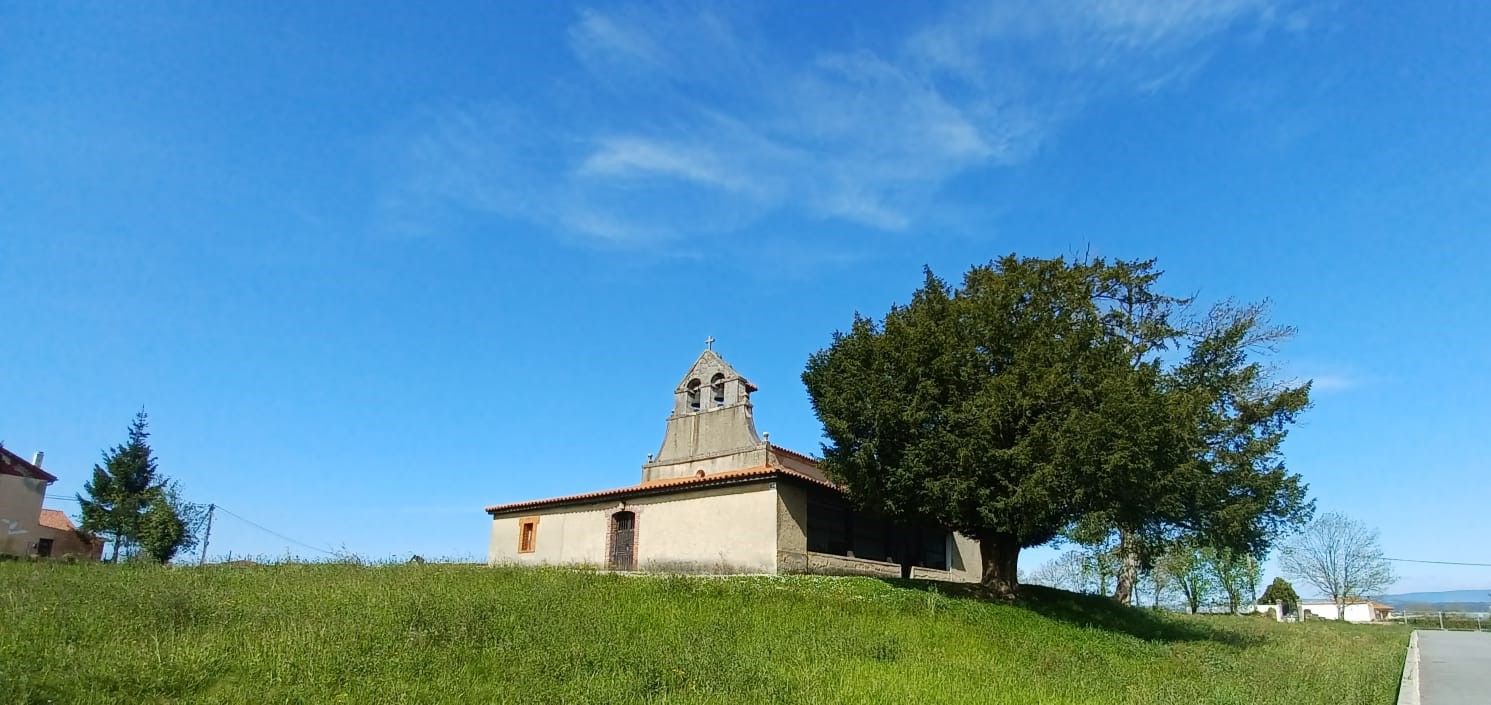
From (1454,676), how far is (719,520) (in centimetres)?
1714

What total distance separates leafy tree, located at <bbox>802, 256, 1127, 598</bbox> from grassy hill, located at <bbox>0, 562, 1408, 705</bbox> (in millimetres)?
2603

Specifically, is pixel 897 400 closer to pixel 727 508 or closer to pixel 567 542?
pixel 727 508

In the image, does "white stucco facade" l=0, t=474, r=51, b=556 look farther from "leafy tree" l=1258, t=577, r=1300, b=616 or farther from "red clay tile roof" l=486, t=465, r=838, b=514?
"leafy tree" l=1258, t=577, r=1300, b=616

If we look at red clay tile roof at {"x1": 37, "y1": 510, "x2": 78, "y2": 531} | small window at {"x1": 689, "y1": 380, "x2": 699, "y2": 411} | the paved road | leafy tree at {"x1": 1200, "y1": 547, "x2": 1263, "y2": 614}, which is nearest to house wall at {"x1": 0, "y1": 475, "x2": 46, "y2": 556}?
red clay tile roof at {"x1": 37, "y1": 510, "x2": 78, "y2": 531}

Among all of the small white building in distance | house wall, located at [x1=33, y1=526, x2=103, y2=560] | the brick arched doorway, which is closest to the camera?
the brick arched doorway

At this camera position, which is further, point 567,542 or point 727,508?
point 567,542

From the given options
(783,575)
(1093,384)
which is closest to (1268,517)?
(1093,384)

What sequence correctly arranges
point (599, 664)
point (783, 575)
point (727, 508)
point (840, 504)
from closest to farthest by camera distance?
point (599, 664) < point (783, 575) < point (727, 508) < point (840, 504)

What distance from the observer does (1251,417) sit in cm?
2934

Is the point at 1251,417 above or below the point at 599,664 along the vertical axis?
above

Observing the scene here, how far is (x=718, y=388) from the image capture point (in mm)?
30875

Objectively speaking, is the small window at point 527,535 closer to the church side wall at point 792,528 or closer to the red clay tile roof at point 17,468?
the church side wall at point 792,528

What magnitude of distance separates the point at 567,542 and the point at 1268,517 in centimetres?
2347

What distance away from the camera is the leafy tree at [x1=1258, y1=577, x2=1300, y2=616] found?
66938 millimetres
